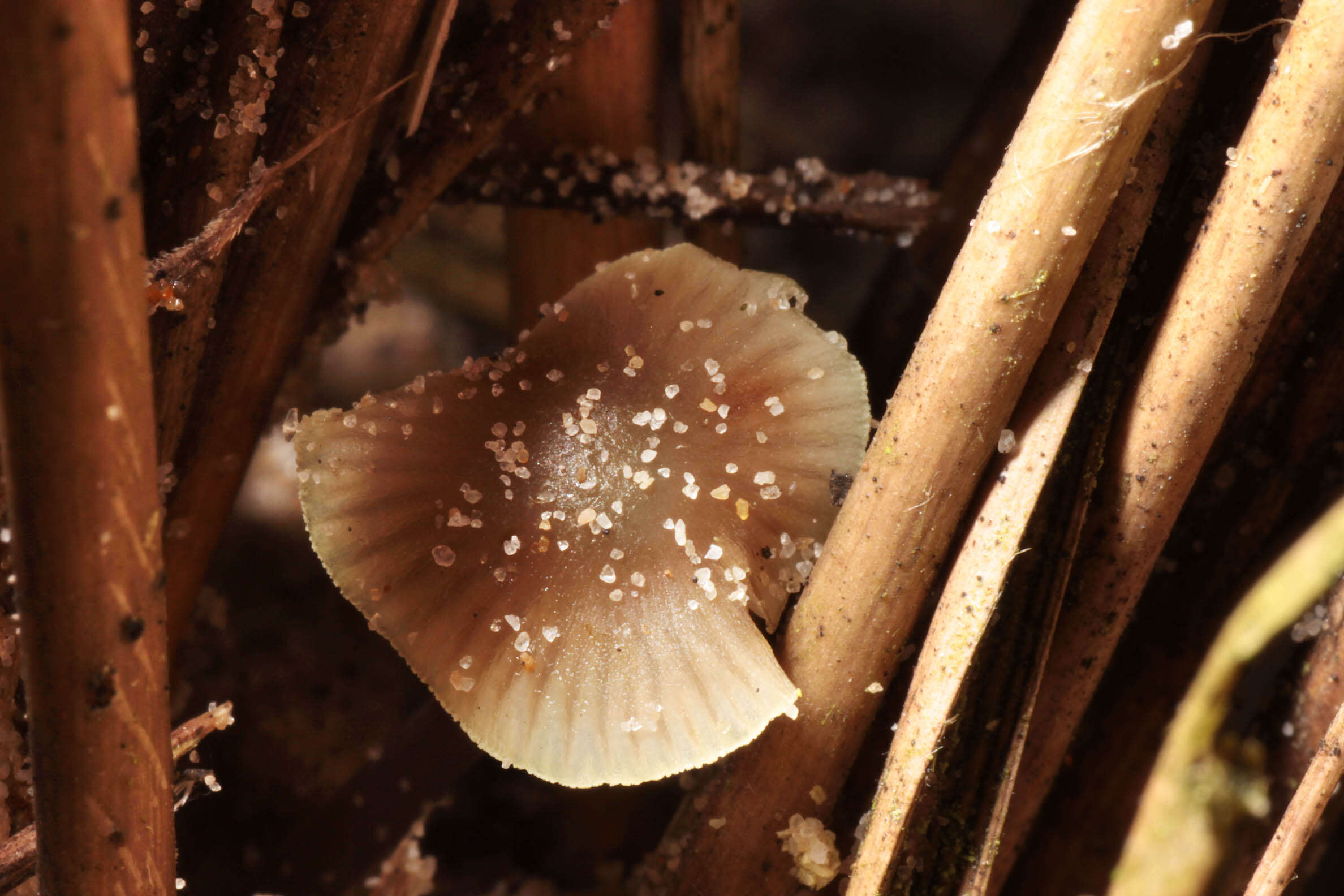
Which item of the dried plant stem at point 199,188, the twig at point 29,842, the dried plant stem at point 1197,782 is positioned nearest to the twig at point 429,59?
the dried plant stem at point 199,188

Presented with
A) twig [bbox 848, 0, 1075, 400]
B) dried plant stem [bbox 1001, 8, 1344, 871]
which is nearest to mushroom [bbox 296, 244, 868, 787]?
dried plant stem [bbox 1001, 8, 1344, 871]

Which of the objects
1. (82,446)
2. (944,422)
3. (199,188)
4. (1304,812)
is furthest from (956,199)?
(82,446)

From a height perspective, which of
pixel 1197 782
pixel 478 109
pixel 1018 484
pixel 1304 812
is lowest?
pixel 1197 782

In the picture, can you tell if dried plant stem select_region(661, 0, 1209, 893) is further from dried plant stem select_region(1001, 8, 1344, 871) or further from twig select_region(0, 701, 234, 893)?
twig select_region(0, 701, 234, 893)

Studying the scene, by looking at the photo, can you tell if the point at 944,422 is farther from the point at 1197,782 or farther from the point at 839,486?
the point at 1197,782

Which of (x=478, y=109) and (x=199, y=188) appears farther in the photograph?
(x=478, y=109)

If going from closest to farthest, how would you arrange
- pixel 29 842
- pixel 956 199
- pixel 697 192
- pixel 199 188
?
pixel 29 842 < pixel 199 188 < pixel 697 192 < pixel 956 199

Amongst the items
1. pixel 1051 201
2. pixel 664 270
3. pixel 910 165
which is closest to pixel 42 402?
pixel 664 270
